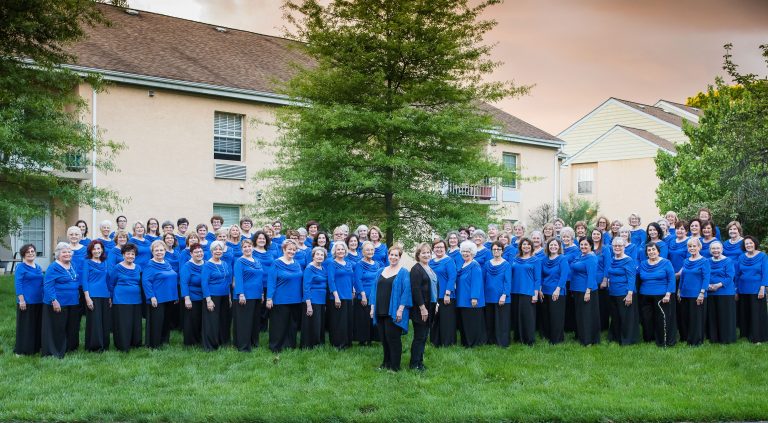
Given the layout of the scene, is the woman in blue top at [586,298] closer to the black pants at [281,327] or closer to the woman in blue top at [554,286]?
the woman in blue top at [554,286]

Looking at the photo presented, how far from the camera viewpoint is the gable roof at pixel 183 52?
24734 mm

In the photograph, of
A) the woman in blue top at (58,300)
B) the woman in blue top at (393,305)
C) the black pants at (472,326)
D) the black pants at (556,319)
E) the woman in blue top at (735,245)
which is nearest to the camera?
the woman in blue top at (393,305)

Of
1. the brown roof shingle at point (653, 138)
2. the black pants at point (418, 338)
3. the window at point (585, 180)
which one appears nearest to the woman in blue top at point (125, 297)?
the black pants at point (418, 338)

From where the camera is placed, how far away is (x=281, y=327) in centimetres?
1351

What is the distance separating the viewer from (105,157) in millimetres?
23328

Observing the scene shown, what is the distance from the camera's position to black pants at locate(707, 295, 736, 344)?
14.2 metres

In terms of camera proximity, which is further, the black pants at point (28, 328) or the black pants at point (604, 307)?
the black pants at point (604, 307)

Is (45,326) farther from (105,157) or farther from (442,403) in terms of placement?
(105,157)

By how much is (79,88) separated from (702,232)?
55.0 ft

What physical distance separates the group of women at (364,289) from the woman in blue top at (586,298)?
24mm

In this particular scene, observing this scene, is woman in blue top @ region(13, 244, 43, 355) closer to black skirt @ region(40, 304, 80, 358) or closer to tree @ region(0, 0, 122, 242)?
black skirt @ region(40, 304, 80, 358)

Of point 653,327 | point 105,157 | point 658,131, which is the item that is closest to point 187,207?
point 105,157

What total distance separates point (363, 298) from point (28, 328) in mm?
5198

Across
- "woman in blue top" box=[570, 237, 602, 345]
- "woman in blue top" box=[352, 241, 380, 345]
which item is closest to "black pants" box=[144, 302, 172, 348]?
"woman in blue top" box=[352, 241, 380, 345]
